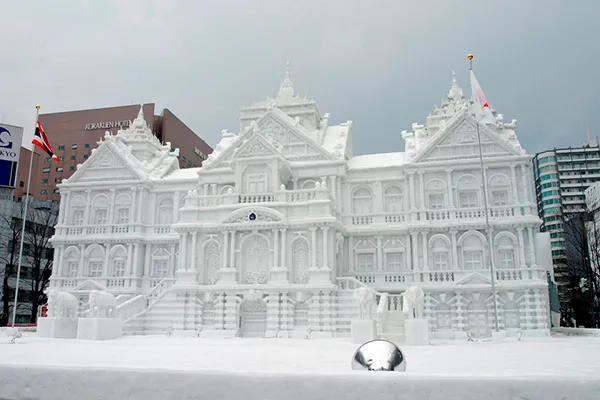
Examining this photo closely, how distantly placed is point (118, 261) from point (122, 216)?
369 cm

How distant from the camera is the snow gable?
1447 inches

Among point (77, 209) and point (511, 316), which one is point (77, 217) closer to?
point (77, 209)

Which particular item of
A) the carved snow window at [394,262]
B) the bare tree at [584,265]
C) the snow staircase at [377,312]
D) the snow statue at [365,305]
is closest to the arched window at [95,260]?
the snow staircase at [377,312]

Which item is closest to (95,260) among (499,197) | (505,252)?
(505,252)

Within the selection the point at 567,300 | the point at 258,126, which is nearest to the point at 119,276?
the point at 258,126

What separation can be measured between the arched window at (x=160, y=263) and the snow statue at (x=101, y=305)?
1212cm

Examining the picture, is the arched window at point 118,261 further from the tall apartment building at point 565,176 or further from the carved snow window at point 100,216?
the tall apartment building at point 565,176

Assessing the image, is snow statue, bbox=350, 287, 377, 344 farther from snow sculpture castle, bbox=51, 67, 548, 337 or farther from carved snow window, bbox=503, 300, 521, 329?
carved snow window, bbox=503, 300, 521, 329

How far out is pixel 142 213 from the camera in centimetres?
4203

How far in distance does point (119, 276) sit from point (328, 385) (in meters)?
37.7

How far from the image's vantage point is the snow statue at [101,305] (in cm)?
2747

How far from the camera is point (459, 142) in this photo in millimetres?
37281

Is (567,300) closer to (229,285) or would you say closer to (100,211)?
(229,285)

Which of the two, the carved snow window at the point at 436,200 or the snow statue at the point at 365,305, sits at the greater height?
the carved snow window at the point at 436,200
